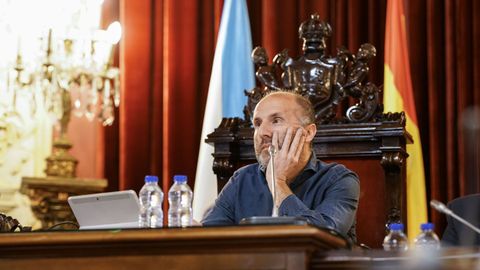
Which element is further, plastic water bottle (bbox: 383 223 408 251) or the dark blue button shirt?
the dark blue button shirt

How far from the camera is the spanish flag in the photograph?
491 centimetres

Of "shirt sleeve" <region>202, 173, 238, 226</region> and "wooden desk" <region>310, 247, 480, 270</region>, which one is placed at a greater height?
"shirt sleeve" <region>202, 173, 238, 226</region>

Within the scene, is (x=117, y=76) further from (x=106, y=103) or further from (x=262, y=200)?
(x=262, y=200)

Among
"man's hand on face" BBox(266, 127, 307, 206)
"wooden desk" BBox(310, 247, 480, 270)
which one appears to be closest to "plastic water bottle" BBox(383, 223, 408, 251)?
"wooden desk" BBox(310, 247, 480, 270)

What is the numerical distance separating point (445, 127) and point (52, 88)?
2.22m

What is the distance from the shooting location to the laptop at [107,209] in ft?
9.31

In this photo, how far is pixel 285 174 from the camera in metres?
3.43

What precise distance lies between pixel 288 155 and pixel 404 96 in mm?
1836

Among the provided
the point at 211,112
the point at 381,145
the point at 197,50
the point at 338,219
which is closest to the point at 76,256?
the point at 338,219

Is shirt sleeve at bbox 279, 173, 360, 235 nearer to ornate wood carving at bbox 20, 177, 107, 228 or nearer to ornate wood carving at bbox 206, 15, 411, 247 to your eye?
ornate wood carving at bbox 206, 15, 411, 247

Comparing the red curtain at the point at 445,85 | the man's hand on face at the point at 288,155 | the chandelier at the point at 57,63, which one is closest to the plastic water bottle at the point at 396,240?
the man's hand on face at the point at 288,155

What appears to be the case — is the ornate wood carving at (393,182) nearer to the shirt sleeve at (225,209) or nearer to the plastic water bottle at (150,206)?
the shirt sleeve at (225,209)

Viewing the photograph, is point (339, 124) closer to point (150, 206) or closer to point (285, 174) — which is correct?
point (285, 174)

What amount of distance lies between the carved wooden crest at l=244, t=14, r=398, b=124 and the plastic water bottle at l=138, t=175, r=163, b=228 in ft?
4.17
